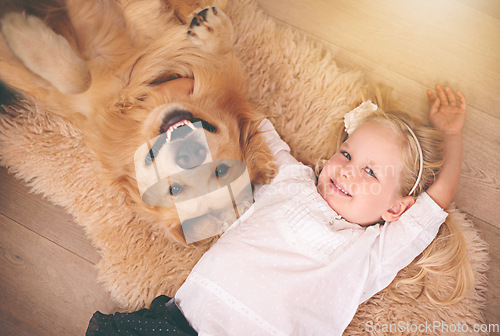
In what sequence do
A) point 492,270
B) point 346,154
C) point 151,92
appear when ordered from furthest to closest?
point 492,270, point 346,154, point 151,92

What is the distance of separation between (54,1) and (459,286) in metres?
1.79

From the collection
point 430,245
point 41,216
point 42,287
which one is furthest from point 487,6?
point 42,287

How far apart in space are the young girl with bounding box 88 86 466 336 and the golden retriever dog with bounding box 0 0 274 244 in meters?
0.21

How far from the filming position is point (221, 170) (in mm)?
1161

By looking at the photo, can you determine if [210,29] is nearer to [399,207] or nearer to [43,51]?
[43,51]

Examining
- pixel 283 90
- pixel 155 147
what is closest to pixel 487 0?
pixel 283 90

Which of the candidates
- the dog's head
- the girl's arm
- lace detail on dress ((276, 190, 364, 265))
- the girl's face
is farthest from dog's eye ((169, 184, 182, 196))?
the girl's arm

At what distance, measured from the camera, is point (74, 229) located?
58.2 inches

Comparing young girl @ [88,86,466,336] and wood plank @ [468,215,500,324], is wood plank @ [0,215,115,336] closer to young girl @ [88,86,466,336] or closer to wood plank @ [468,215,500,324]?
young girl @ [88,86,466,336]

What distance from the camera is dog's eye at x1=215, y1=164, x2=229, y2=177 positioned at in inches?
45.2

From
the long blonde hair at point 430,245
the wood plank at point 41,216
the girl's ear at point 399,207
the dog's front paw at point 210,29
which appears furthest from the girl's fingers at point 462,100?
the wood plank at point 41,216

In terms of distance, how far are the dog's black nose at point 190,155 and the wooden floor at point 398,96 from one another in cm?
72

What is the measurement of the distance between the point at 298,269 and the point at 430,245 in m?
0.55

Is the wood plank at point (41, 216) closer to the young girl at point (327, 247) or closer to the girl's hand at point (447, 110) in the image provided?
the young girl at point (327, 247)
